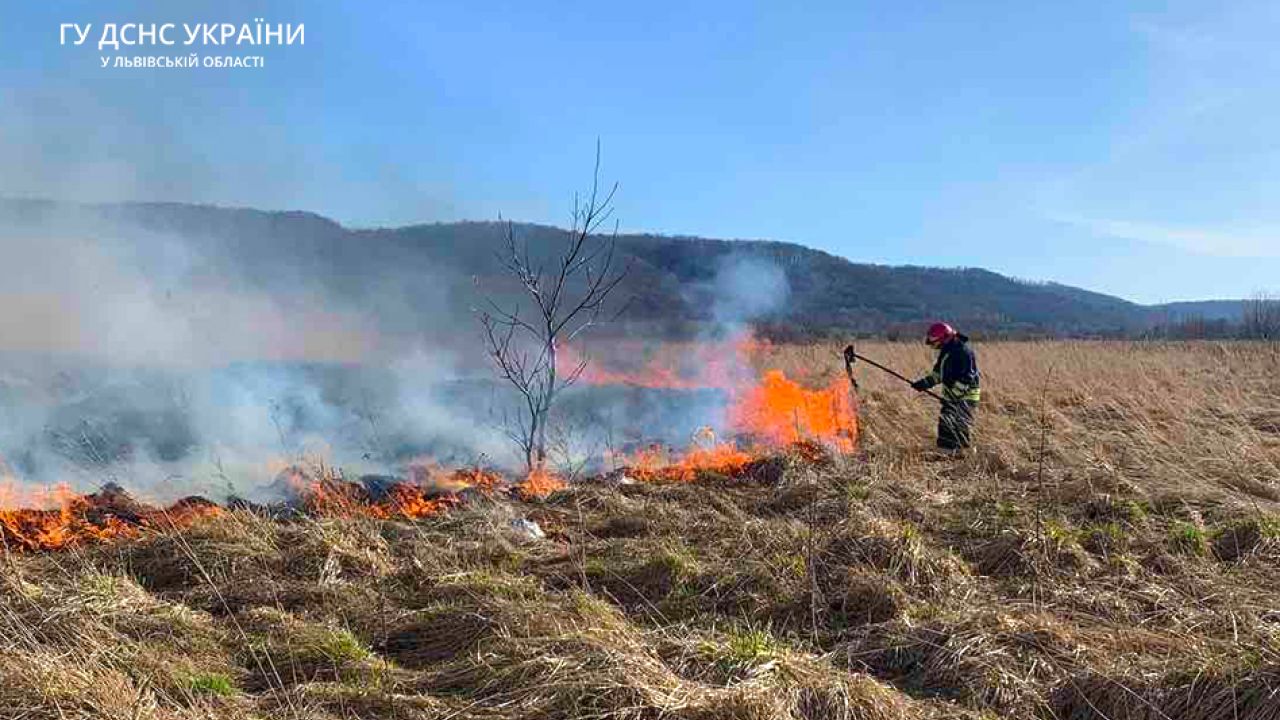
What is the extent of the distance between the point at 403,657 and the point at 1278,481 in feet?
24.6

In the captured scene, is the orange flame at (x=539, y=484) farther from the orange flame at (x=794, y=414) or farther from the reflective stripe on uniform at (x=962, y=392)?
the reflective stripe on uniform at (x=962, y=392)

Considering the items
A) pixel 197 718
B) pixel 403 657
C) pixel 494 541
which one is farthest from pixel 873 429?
pixel 197 718

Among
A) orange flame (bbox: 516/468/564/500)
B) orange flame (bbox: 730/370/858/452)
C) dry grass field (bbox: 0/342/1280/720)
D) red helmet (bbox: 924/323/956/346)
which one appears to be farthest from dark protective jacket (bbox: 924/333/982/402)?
orange flame (bbox: 516/468/564/500)

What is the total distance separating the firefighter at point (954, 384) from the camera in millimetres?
9945

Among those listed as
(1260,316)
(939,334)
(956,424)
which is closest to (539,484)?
(956,424)

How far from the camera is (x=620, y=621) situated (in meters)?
4.56

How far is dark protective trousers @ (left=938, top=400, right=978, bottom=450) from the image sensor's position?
381 inches

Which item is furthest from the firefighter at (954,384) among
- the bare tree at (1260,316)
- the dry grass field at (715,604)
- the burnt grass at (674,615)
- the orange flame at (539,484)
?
the bare tree at (1260,316)

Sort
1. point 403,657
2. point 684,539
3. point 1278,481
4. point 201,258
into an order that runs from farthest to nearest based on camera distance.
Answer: point 201,258, point 1278,481, point 684,539, point 403,657

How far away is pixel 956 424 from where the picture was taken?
32.7 feet

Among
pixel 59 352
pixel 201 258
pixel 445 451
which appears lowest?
pixel 445 451

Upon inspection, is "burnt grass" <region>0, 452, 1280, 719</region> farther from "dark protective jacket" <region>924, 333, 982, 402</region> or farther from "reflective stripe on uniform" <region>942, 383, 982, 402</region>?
"dark protective jacket" <region>924, 333, 982, 402</region>

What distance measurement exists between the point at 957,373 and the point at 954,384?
0.63 ft

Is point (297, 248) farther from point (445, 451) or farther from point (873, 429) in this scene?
point (873, 429)
